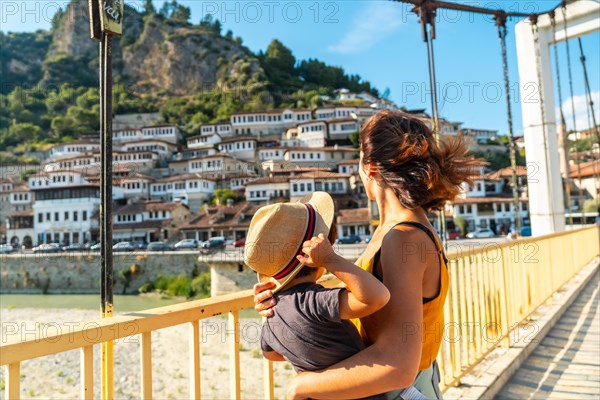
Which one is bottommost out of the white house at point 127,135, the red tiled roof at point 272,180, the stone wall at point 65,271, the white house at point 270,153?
the stone wall at point 65,271

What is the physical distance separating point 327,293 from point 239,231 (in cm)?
3185

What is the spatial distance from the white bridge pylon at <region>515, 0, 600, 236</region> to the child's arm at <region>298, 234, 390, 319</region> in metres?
7.67

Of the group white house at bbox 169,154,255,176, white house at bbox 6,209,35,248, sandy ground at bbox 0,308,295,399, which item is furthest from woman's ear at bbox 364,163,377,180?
white house at bbox 169,154,255,176

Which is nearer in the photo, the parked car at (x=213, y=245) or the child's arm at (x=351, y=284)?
the child's arm at (x=351, y=284)

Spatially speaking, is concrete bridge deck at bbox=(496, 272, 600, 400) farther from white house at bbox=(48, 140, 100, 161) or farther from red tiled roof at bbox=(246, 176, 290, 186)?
white house at bbox=(48, 140, 100, 161)

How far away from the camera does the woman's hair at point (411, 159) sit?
1.06m

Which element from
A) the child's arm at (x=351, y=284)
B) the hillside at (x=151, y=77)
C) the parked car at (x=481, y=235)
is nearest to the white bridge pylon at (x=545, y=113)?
the child's arm at (x=351, y=284)

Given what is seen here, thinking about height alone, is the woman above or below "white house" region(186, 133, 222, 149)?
below

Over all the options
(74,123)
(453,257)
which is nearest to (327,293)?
(453,257)

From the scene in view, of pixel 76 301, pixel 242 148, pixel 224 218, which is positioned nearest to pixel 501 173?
pixel 224 218

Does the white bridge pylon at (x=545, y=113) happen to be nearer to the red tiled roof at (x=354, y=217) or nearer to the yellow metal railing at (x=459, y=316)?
the yellow metal railing at (x=459, y=316)

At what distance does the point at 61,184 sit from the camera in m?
35.3

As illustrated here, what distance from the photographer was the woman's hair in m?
1.06

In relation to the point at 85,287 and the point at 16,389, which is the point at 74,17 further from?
the point at 16,389
